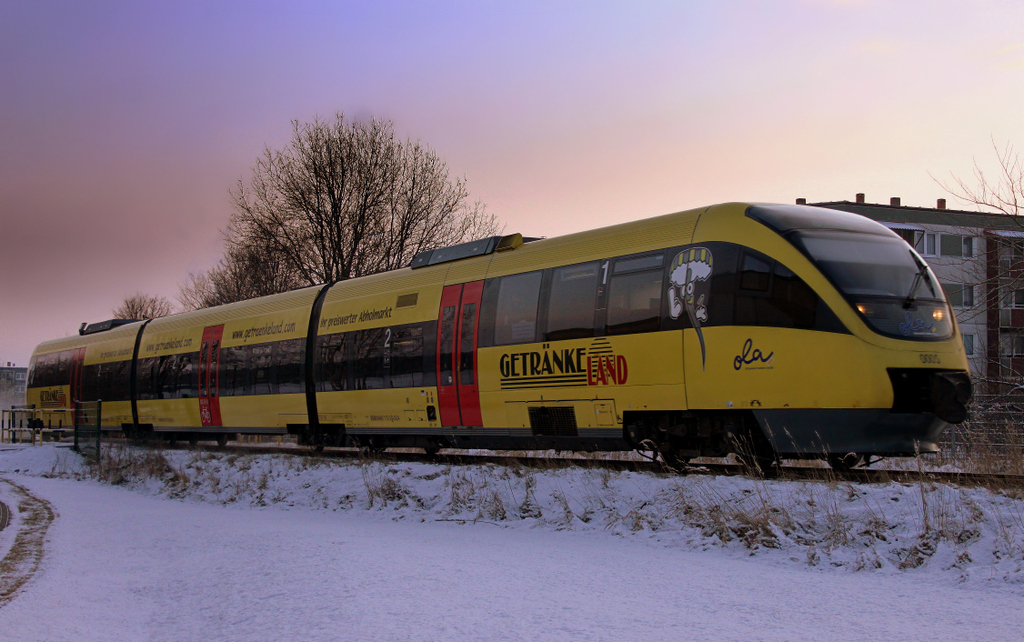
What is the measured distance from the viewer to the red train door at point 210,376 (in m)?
22.5

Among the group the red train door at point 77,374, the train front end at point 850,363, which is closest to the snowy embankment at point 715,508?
the train front end at point 850,363

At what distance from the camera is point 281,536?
30.6 feet

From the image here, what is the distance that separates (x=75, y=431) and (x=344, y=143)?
18707 millimetres

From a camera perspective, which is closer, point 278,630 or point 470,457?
point 278,630

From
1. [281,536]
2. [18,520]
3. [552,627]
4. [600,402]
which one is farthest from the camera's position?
[600,402]

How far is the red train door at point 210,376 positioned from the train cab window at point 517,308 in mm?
10792

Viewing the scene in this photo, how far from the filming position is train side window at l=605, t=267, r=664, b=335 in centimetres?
1170

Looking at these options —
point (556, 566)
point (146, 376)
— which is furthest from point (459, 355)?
point (146, 376)

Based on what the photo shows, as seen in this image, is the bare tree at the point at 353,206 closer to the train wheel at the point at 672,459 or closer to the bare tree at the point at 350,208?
the bare tree at the point at 350,208

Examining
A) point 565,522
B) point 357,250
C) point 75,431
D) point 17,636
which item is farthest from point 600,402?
point 357,250

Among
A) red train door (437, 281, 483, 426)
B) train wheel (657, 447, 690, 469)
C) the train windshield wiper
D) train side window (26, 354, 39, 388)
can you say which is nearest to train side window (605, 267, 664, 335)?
train wheel (657, 447, 690, 469)

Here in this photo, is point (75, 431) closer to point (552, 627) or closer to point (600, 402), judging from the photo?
point (600, 402)

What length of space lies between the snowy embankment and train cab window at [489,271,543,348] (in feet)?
7.38

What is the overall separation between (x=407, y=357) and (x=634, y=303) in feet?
18.3
